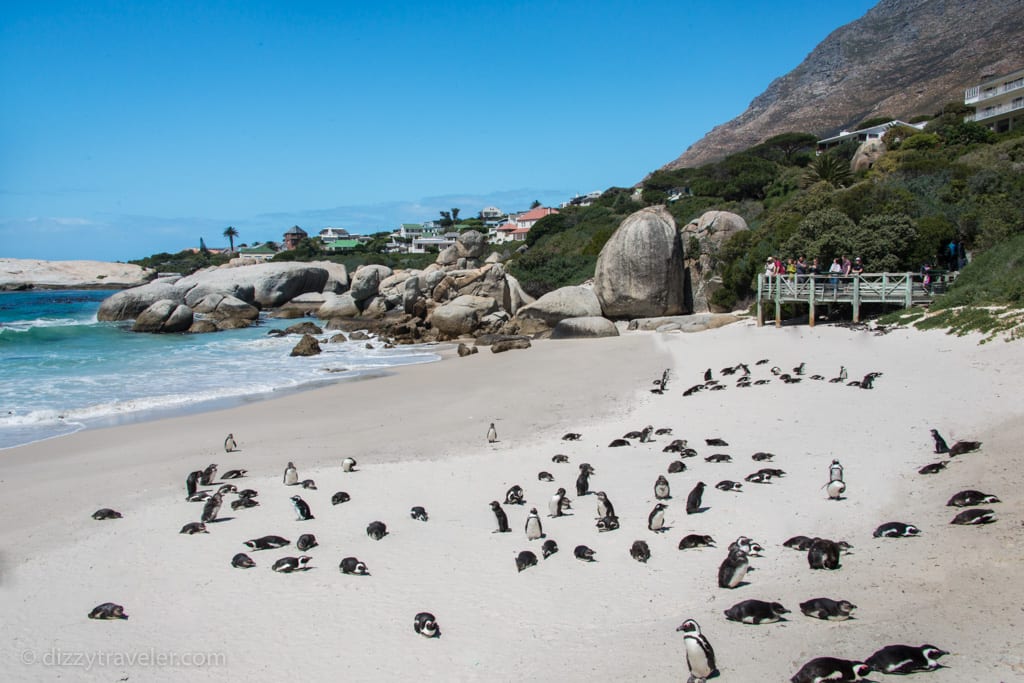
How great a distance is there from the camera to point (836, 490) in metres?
8.45

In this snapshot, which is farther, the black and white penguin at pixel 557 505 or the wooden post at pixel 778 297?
the wooden post at pixel 778 297

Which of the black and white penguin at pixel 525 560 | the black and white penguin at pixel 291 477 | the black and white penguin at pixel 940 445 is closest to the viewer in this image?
the black and white penguin at pixel 525 560

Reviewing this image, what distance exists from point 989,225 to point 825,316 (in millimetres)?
5453

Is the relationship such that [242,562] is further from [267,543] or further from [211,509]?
[211,509]

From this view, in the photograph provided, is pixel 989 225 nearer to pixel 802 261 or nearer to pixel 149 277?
pixel 802 261

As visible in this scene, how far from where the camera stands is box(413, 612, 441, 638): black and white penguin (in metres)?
5.99

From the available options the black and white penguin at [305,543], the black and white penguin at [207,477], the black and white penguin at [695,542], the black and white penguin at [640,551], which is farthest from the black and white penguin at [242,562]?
the black and white penguin at [695,542]

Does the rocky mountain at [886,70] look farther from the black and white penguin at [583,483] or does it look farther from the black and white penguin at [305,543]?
the black and white penguin at [305,543]

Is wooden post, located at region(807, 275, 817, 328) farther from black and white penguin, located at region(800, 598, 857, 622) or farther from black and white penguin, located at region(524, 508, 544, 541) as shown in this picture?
black and white penguin, located at region(800, 598, 857, 622)

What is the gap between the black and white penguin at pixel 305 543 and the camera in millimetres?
7996

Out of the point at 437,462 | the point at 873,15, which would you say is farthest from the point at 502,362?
the point at 873,15

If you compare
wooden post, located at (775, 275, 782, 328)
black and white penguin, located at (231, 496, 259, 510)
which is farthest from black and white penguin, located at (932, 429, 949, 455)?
wooden post, located at (775, 275, 782, 328)

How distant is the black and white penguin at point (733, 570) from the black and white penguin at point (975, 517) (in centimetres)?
228

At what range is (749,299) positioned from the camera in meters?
28.9
